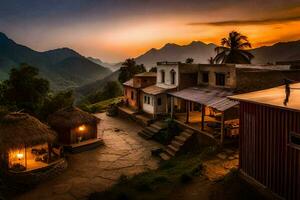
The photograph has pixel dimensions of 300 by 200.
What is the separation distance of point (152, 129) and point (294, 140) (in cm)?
1858

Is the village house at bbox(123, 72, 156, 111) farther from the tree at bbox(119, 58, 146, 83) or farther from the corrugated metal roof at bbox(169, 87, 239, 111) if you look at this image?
the tree at bbox(119, 58, 146, 83)

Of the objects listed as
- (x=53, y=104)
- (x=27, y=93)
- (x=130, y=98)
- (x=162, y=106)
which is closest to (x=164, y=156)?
(x=162, y=106)

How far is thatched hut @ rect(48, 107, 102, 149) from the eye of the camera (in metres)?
24.3

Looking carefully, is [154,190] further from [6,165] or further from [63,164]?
[6,165]

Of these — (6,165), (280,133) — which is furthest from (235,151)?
(6,165)

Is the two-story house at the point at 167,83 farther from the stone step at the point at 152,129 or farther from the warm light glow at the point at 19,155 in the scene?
the warm light glow at the point at 19,155

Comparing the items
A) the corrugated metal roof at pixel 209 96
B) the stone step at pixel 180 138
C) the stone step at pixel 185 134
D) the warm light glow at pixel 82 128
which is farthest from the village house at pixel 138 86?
the stone step at pixel 180 138

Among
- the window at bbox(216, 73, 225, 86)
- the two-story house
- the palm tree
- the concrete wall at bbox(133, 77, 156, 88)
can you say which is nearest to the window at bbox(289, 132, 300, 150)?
the window at bbox(216, 73, 225, 86)

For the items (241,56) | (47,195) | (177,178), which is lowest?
(47,195)

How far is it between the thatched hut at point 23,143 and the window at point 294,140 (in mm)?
16272

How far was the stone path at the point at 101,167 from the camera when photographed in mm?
16969

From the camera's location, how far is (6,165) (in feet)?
63.5

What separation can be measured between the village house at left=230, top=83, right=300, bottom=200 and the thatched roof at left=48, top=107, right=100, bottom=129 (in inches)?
602

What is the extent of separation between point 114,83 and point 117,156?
158 feet
